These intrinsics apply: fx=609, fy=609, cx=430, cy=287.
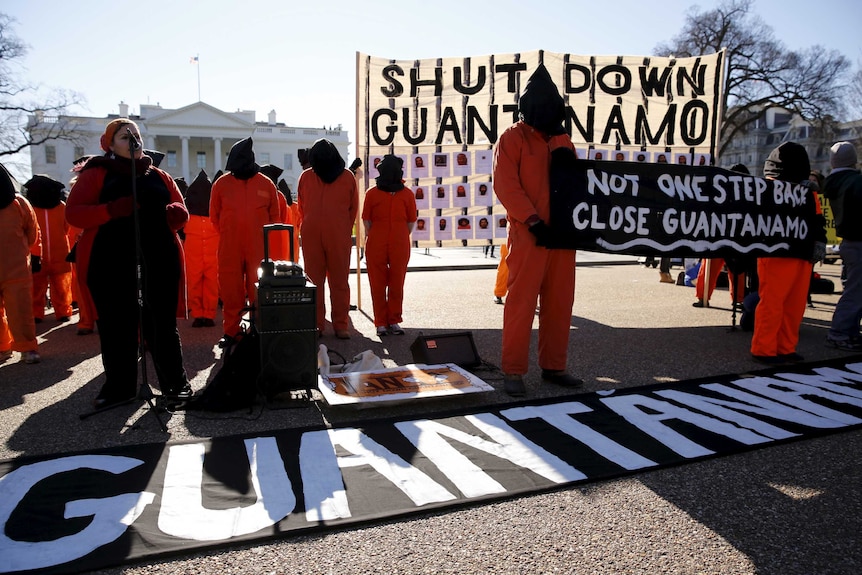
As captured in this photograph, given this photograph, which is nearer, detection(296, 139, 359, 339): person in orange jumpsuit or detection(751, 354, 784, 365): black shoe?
detection(751, 354, 784, 365): black shoe

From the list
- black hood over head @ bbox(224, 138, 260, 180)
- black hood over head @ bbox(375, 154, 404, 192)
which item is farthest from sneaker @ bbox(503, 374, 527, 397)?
black hood over head @ bbox(224, 138, 260, 180)

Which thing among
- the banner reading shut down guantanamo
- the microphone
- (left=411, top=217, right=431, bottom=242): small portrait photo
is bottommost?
(left=411, top=217, right=431, bottom=242): small portrait photo

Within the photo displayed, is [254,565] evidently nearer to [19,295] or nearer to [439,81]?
[19,295]

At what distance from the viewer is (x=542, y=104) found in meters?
4.53

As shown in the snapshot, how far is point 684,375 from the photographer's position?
5215 mm

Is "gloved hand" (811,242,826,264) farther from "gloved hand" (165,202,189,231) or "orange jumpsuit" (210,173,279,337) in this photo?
"gloved hand" (165,202,189,231)

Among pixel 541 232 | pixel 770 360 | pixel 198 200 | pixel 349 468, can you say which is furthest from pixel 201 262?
Answer: pixel 770 360

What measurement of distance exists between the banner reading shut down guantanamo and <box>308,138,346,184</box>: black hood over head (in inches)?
66.6

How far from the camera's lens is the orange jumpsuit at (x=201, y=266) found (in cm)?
774

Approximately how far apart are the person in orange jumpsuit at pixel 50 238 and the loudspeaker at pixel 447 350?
5.27 meters

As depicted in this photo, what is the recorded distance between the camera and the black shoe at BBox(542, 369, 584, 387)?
4.87 meters

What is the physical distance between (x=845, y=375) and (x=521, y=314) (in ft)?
9.66

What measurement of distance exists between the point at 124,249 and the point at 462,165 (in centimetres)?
559

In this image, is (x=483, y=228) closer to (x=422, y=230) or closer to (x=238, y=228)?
(x=422, y=230)
